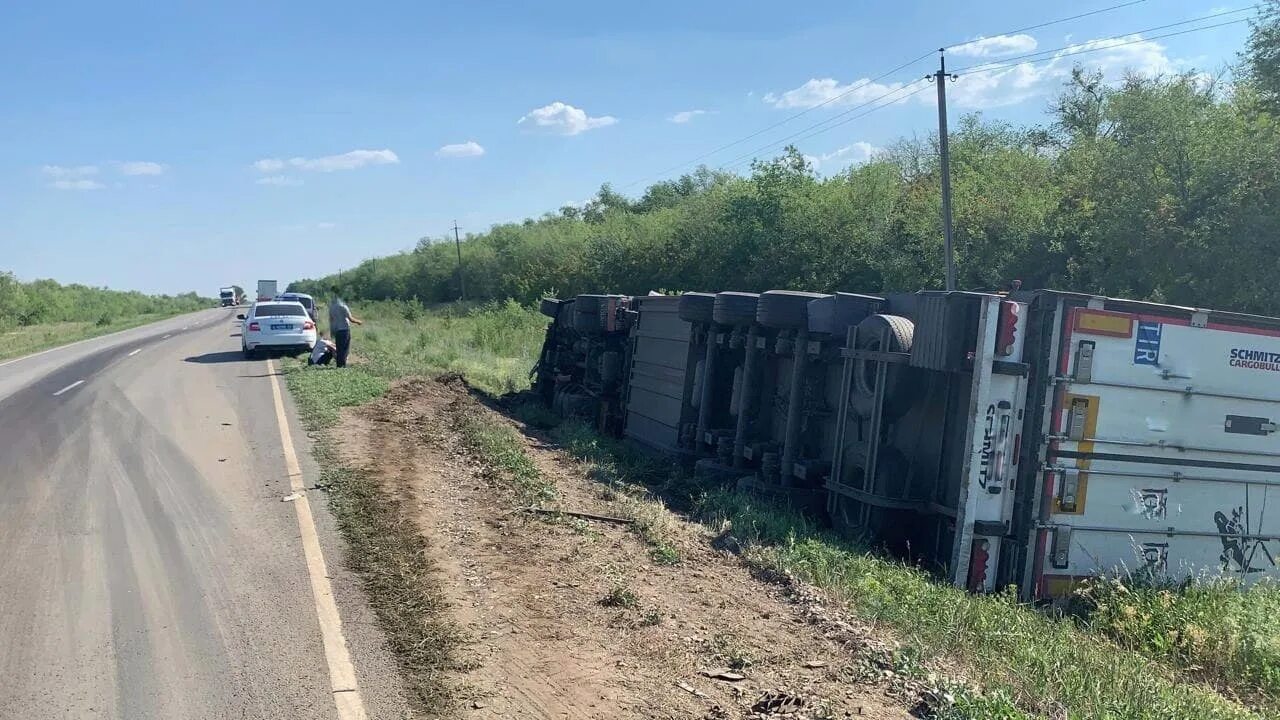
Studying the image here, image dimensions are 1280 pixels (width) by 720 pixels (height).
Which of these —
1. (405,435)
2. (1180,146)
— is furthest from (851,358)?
(1180,146)

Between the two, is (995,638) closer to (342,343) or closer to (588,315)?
(588,315)

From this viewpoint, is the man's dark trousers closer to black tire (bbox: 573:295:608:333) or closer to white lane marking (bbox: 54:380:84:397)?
white lane marking (bbox: 54:380:84:397)

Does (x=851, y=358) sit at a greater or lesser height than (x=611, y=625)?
greater

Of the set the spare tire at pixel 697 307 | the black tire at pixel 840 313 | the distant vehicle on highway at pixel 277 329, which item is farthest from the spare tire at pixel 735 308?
the distant vehicle on highway at pixel 277 329

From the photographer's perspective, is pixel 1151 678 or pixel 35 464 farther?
pixel 35 464

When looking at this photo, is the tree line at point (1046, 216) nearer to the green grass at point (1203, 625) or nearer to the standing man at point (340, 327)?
the green grass at point (1203, 625)

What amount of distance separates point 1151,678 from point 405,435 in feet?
28.4

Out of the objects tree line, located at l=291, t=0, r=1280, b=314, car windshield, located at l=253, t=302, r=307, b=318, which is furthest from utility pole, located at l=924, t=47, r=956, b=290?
car windshield, located at l=253, t=302, r=307, b=318

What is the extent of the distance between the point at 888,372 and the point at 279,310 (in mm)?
19157

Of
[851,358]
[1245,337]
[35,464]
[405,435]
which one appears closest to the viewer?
[1245,337]

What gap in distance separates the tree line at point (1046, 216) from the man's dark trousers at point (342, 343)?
1497cm

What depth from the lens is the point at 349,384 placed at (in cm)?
1579

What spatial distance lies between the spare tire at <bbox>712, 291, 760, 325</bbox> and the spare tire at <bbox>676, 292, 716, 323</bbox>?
45 cm

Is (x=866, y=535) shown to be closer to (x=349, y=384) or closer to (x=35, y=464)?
(x=35, y=464)
